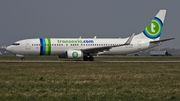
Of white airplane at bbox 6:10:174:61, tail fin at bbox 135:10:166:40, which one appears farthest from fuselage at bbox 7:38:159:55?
tail fin at bbox 135:10:166:40

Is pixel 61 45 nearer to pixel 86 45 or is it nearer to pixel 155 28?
pixel 86 45

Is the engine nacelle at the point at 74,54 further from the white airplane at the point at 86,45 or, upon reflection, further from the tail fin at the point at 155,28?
the tail fin at the point at 155,28

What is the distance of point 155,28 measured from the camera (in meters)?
54.7

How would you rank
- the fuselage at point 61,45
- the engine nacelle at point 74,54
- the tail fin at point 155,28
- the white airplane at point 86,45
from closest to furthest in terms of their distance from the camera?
the engine nacelle at point 74,54, the white airplane at point 86,45, the fuselage at point 61,45, the tail fin at point 155,28

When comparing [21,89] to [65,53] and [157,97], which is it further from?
[65,53]

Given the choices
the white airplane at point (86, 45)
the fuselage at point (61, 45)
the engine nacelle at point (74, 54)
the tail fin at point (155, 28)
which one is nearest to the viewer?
the engine nacelle at point (74, 54)

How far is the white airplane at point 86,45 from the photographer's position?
1948 inches

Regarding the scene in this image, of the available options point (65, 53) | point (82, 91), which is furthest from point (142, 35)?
point (82, 91)

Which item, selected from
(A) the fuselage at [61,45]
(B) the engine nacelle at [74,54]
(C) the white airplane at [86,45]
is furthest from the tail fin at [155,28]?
(B) the engine nacelle at [74,54]

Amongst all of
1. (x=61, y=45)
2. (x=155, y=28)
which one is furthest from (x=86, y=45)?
(x=155, y=28)

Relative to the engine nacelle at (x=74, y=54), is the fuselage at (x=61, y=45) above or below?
above

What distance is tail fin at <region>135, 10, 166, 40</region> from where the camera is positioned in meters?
54.2

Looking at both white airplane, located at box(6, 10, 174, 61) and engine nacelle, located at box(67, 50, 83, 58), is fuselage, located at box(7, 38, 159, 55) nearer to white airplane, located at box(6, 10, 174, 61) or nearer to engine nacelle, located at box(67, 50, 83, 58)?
white airplane, located at box(6, 10, 174, 61)

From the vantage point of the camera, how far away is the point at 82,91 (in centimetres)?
1597
